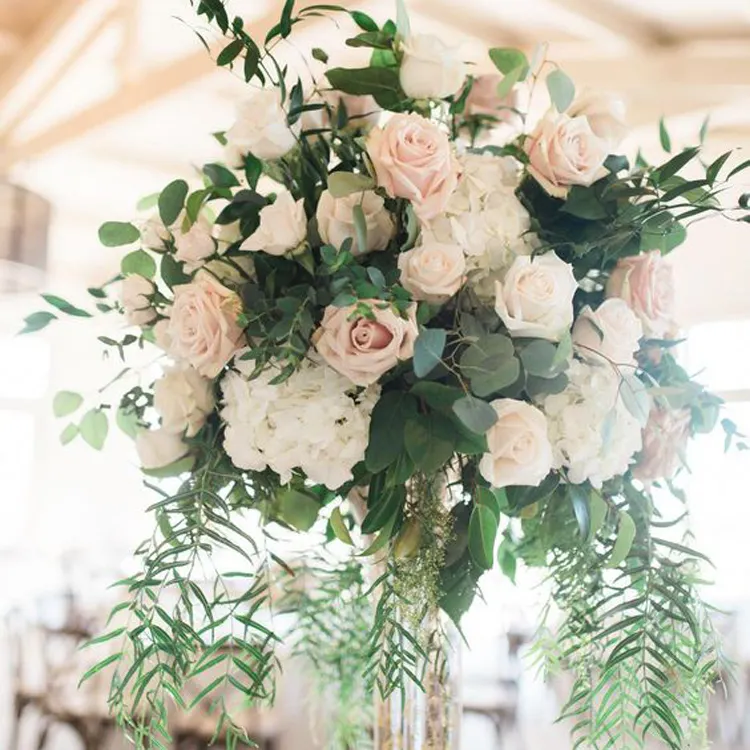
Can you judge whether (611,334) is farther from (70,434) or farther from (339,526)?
(70,434)

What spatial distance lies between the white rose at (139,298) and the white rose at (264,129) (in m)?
0.17

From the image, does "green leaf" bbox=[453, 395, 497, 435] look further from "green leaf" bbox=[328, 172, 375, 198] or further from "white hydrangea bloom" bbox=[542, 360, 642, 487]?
"green leaf" bbox=[328, 172, 375, 198]

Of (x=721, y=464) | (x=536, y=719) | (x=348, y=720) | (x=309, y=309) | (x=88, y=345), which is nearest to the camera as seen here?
(x=309, y=309)

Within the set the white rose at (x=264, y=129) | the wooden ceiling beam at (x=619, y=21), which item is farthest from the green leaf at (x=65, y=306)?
the wooden ceiling beam at (x=619, y=21)

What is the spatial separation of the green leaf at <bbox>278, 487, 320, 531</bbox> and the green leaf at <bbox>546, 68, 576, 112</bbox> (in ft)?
1.43

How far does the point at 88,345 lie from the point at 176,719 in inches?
145

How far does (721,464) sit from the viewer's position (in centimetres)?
442

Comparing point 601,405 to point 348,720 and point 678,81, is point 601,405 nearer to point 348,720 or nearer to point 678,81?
point 348,720

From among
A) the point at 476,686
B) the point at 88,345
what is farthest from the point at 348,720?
the point at 88,345

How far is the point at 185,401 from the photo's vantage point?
942 mm

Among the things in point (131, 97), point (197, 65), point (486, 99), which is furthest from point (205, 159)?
point (486, 99)

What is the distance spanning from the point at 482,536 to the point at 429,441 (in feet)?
0.30

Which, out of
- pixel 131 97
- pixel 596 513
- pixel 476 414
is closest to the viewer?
pixel 476 414

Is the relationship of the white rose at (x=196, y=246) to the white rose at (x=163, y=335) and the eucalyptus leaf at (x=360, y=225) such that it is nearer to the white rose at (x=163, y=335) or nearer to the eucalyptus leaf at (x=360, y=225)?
the white rose at (x=163, y=335)
